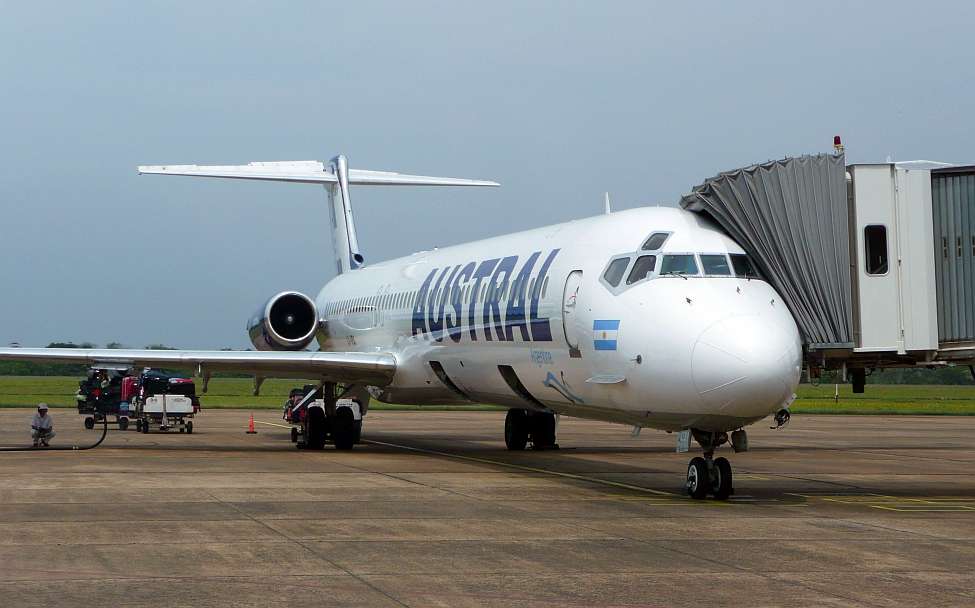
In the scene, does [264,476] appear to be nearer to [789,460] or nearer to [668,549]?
[668,549]

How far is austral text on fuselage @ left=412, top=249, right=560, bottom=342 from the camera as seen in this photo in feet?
57.1

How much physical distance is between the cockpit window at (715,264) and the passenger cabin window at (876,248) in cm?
171

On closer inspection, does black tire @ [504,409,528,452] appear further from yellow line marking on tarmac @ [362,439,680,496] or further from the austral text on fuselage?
the austral text on fuselage

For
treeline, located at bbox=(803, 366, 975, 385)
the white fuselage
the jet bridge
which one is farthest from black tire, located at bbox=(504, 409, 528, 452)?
treeline, located at bbox=(803, 366, 975, 385)

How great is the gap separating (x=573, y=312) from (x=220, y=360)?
8.66 m

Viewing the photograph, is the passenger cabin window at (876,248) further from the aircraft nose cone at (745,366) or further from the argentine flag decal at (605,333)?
the argentine flag decal at (605,333)

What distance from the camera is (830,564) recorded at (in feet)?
31.8

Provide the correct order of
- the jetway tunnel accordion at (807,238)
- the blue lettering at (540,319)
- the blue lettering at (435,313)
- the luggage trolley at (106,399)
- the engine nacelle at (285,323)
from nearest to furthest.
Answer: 1. the jetway tunnel accordion at (807,238)
2. the blue lettering at (540,319)
3. the blue lettering at (435,313)
4. the engine nacelle at (285,323)
5. the luggage trolley at (106,399)

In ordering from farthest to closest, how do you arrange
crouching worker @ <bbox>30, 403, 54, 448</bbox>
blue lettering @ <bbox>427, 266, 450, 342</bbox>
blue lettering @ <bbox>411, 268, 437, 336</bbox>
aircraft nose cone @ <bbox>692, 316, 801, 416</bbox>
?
crouching worker @ <bbox>30, 403, 54, 448</bbox>, blue lettering @ <bbox>411, 268, 437, 336</bbox>, blue lettering @ <bbox>427, 266, 450, 342</bbox>, aircraft nose cone @ <bbox>692, 316, 801, 416</bbox>

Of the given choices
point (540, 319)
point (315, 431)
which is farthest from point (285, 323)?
point (540, 319)

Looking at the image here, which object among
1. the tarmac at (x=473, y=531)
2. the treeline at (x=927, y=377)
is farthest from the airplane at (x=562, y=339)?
the treeline at (x=927, y=377)

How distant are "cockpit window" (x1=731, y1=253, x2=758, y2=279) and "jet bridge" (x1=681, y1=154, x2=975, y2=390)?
21 cm

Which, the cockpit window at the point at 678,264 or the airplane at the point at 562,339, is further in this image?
the cockpit window at the point at 678,264

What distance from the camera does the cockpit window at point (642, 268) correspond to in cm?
1454
